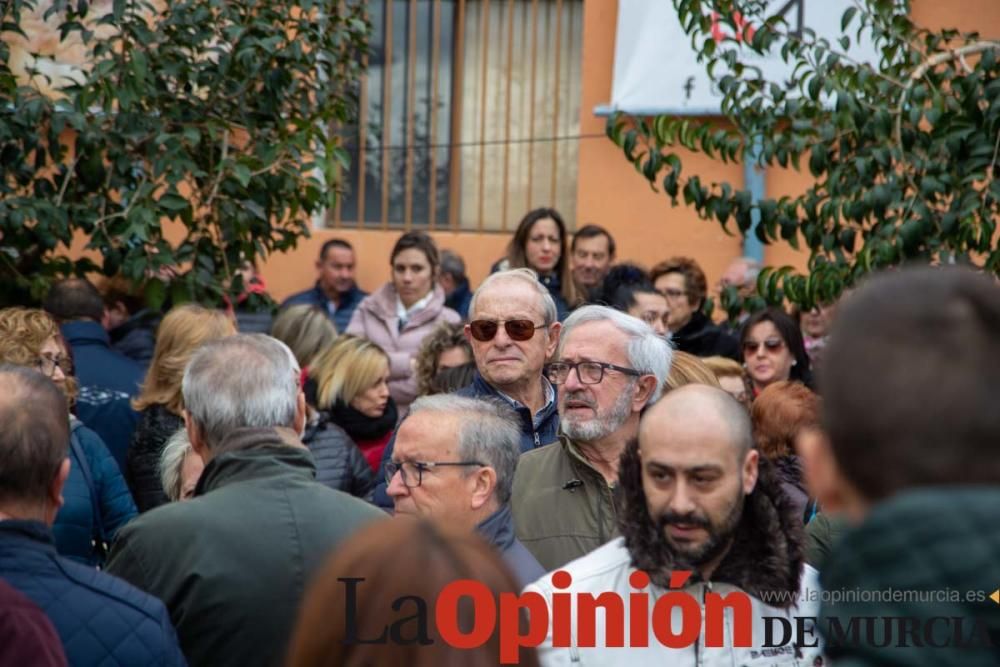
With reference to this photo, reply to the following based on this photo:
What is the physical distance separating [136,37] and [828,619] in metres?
6.61

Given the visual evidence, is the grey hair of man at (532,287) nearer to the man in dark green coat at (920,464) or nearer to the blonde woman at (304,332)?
the blonde woman at (304,332)

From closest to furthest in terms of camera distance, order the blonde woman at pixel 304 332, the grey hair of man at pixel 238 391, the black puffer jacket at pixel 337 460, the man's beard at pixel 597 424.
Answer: the grey hair of man at pixel 238 391, the man's beard at pixel 597 424, the black puffer jacket at pixel 337 460, the blonde woman at pixel 304 332

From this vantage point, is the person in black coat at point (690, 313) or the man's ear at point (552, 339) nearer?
the man's ear at point (552, 339)

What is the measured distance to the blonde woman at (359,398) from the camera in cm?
684

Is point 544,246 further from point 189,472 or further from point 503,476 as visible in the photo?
point 503,476

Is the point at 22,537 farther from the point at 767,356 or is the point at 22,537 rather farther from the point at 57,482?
the point at 767,356

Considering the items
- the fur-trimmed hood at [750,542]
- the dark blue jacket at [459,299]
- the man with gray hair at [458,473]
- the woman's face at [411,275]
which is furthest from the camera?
the dark blue jacket at [459,299]

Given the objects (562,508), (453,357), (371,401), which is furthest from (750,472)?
(453,357)

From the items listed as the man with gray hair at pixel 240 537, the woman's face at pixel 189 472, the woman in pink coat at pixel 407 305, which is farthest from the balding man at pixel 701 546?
the woman in pink coat at pixel 407 305

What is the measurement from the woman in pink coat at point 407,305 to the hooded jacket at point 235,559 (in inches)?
194

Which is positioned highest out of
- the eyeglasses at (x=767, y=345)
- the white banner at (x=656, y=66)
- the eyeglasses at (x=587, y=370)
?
the white banner at (x=656, y=66)

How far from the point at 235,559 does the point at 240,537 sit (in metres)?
0.05

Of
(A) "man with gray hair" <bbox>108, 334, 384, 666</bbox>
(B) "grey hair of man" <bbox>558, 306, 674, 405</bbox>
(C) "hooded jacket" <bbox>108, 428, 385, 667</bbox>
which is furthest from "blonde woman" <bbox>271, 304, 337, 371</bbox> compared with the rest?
(C) "hooded jacket" <bbox>108, 428, 385, 667</bbox>

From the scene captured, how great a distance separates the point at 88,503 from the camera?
524 cm
